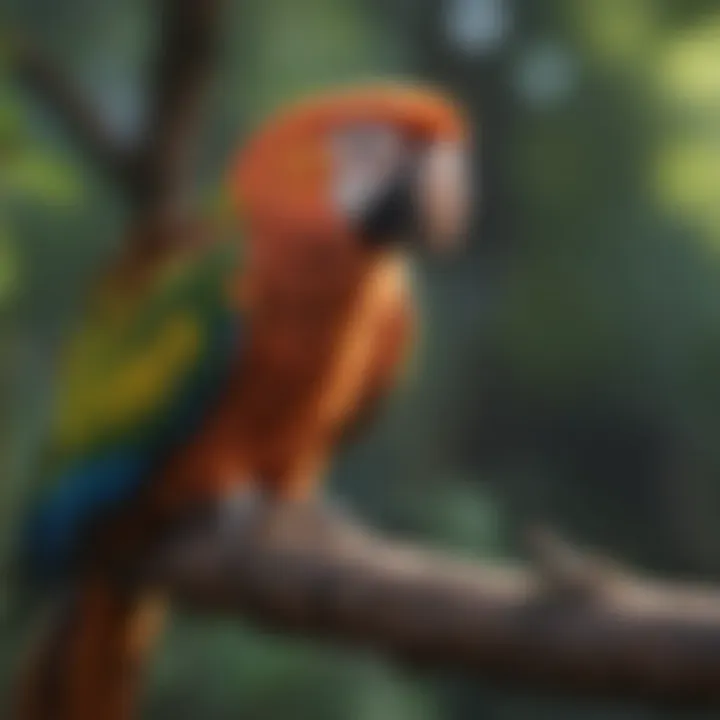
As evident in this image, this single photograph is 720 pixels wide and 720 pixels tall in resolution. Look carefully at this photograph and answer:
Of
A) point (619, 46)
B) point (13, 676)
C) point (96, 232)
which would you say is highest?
point (619, 46)

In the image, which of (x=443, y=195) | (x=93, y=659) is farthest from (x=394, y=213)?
(x=93, y=659)

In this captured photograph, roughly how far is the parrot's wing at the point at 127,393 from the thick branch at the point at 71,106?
3.4 inches

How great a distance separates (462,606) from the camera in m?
0.96

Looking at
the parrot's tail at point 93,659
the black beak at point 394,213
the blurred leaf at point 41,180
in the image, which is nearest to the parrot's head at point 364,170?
the black beak at point 394,213

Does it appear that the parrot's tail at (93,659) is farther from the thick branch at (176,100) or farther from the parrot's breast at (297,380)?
the thick branch at (176,100)

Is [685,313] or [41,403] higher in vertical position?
[685,313]

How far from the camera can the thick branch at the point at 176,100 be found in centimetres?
105

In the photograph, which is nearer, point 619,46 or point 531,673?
point 531,673

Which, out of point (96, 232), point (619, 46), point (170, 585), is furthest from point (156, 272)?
point (619, 46)

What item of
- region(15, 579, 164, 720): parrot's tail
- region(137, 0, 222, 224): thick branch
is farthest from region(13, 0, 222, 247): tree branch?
region(15, 579, 164, 720): parrot's tail

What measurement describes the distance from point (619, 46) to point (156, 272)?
0.32 metres

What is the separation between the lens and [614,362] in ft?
3.41

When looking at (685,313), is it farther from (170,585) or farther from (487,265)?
(170,585)

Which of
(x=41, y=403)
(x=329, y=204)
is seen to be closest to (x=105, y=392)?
(x=41, y=403)
